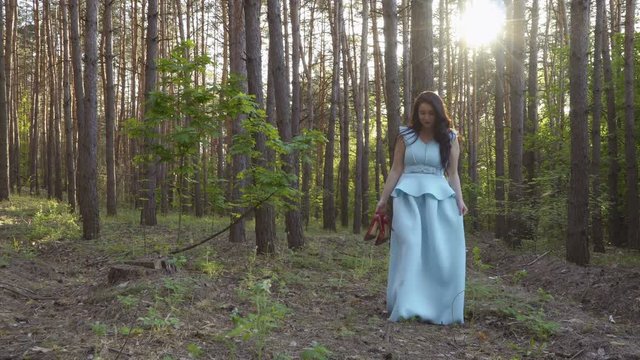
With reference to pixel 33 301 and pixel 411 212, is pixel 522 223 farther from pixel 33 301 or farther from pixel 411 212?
pixel 33 301

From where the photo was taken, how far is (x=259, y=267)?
699 cm

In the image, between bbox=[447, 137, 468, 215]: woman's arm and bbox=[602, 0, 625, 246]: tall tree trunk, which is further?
bbox=[602, 0, 625, 246]: tall tree trunk

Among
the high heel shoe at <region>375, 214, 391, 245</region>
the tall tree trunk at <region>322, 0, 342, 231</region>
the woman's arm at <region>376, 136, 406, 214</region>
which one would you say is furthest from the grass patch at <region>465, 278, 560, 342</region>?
the tall tree trunk at <region>322, 0, 342, 231</region>

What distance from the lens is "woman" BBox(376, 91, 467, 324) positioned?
16.2 feet

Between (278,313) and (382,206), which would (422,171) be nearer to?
(382,206)

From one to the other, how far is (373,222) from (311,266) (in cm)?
266

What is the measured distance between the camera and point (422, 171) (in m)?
5.13

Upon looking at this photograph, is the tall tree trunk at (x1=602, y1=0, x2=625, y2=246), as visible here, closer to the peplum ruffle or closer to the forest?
the forest

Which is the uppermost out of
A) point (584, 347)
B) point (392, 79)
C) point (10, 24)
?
point (10, 24)

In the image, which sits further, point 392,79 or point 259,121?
point 392,79

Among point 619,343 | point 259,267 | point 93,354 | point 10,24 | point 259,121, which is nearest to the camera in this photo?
point 93,354

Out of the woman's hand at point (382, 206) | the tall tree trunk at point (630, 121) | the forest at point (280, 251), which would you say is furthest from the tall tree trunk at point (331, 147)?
the woman's hand at point (382, 206)

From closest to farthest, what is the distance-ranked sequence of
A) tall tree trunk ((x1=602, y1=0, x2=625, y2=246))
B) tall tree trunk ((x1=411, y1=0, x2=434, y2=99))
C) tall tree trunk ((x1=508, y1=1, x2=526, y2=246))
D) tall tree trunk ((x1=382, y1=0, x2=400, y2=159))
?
1. tall tree trunk ((x1=411, y1=0, x2=434, y2=99))
2. tall tree trunk ((x1=382, y1=0, x2=400, y2=159))
3. tall tree trunk ((x1=508, y1=1, x2=526, y2=246))
4. tall tree trunk ((x1=602, y1=0, x2=625, y2=246))

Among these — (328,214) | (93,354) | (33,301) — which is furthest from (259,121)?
(328,214)
